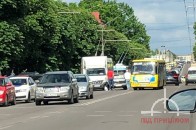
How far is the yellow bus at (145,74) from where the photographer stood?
56062 mm

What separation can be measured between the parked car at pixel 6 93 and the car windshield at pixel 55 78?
6.56 ft

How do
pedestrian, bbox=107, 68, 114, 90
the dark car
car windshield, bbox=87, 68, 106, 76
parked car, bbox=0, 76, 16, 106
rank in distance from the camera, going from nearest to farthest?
parked car, bbox=0, 76, 16, 106 → pedestrian, bbox=107, 68, 114, 90 → car windshield, bbox=87, 68, 106, 76 → the dark car

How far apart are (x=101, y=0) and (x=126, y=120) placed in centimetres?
11681

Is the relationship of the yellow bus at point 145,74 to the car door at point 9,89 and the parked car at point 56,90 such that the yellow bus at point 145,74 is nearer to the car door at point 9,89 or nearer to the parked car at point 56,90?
the car door at point 9,89

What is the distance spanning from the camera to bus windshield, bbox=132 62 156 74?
185 ft

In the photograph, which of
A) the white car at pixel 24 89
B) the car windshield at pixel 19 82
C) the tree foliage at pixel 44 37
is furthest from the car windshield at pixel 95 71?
the white car at pixel 24 89

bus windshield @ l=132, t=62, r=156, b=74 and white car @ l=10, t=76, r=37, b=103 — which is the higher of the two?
bus windshield @ l=132, t=62, r=156, b=74

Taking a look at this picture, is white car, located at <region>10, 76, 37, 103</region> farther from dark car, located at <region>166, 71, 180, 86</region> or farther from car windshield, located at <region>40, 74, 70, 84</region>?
dark car, located at <region>166, 71, 180, 86</region>

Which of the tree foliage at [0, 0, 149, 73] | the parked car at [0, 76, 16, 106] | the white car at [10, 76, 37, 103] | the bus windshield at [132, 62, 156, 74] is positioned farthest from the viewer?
the bus windshield at [132, 62, 156, 74]

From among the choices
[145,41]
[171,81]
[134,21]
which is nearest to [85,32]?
[171,81]

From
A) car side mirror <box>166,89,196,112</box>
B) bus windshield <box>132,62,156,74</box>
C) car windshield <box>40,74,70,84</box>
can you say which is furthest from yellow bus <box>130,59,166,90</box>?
car side mirror <box>166,89,196,112</box>

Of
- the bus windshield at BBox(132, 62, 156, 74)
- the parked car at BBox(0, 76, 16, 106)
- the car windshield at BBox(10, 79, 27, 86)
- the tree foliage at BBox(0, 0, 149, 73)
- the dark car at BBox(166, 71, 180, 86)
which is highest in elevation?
the tree foliage at BBox(0, 0, 149, 73)

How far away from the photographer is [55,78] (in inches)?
1275

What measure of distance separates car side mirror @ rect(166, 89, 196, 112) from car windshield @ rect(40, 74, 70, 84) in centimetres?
2400
